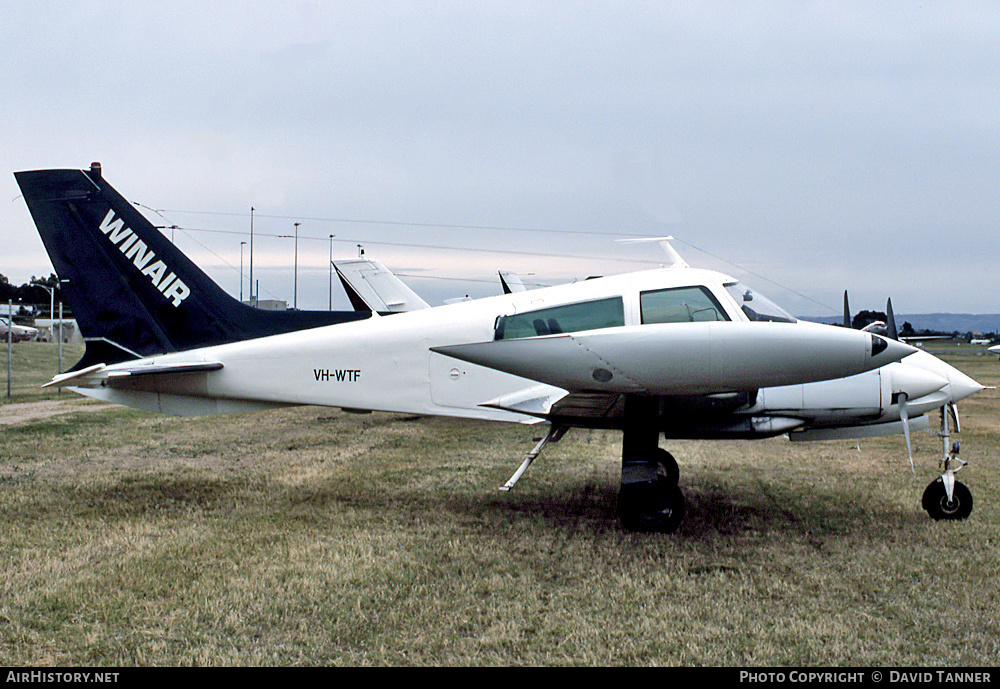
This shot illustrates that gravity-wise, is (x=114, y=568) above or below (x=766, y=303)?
below

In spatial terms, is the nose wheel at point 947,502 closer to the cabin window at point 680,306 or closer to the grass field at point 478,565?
the grass field at point 478,565

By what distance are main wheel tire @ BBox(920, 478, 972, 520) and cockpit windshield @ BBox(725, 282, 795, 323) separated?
2041 mm

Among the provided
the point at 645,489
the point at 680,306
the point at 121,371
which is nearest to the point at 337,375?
the point at 121,371

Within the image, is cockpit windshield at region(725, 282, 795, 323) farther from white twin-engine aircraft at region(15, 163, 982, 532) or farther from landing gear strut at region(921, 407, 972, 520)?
landing gear strut at region(921, 407, 972, 520)

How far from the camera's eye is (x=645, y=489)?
650 cm

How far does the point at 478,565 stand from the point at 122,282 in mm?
5256

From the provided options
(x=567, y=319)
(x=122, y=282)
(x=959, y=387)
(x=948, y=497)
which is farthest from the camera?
(x=122, y=282)

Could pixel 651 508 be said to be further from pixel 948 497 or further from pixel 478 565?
pixel 948 497

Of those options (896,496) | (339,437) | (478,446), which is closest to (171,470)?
(339,437)

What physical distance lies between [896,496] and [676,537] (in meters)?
3.10

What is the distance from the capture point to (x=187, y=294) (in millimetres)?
8234

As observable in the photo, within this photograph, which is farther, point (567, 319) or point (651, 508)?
point (567, 319)

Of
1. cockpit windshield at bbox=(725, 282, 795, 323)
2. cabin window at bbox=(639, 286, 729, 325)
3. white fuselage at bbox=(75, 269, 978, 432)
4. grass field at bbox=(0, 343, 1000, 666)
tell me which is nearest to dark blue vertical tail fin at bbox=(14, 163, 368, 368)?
white fuselage at bbox=(75, 269, 978, 432)
